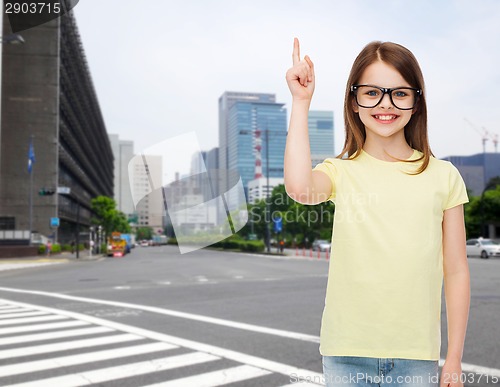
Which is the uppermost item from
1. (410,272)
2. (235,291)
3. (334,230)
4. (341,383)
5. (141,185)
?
(141,185)

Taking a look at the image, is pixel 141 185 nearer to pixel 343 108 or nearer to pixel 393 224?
pixel 343 108

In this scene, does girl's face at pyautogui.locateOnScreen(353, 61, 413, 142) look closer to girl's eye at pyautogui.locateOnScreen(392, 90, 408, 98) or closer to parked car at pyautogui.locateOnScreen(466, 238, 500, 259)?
girl's eye at pyautogui.locateOnScreen(392, 90, 408, 98)

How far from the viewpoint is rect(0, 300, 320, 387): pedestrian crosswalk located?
6.35 m

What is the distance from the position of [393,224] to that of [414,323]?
0.35m

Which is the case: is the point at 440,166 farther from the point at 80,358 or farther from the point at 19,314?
the point at 19,314

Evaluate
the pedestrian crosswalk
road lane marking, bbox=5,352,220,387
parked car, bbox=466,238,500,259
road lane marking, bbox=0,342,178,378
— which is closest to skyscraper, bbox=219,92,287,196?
the pedestrian crosswalk

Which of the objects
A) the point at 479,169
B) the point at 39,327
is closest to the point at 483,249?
the point at 39,327

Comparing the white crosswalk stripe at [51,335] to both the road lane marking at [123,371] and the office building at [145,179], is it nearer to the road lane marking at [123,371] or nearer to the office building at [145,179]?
the road lane marking at [123,371]

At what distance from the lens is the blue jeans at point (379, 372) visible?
1900 millimetres

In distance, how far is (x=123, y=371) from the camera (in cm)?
683

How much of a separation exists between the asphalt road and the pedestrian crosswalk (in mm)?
13

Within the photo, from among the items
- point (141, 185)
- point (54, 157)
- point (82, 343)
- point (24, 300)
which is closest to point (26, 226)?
point (54, 157)

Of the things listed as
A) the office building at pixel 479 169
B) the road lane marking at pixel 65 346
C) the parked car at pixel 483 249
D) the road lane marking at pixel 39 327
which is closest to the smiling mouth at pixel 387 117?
the road lane marking at pixel 65 346

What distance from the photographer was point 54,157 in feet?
208
